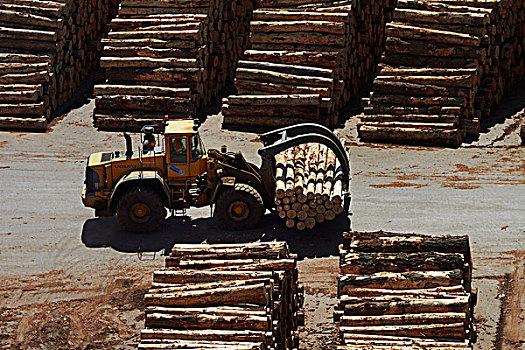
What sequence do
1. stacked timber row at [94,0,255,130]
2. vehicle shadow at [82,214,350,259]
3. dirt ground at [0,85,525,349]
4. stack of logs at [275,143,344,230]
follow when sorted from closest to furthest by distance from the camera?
dirt ground at [0,85,525,349]
stack of logs at [275,143,344,230]
vehicle shadow at [82,214,350,259]
stacked timber row at [94,0,255,130]

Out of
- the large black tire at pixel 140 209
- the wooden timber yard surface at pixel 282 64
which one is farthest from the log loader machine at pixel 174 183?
the wooden timber yard surface at pixel 282 64

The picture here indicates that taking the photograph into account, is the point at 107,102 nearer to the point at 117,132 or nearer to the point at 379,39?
the point at 117,132

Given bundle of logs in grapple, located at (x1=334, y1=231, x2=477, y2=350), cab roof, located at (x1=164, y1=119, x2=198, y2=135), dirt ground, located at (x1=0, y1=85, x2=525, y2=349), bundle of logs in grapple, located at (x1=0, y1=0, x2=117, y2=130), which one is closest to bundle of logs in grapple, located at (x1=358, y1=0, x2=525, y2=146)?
dirt ground, located at (x1=0, y1=85, x2=525, y2=349)

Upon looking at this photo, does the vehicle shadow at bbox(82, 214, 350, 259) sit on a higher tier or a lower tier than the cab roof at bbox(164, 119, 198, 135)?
lower

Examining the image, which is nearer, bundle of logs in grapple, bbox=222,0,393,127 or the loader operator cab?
the loader operator cab

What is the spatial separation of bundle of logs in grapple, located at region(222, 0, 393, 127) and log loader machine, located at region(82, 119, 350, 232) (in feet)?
24.3

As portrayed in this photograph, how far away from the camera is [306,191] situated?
19203 mm

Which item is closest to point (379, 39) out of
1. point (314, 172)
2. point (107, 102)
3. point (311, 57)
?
point (311, 57)

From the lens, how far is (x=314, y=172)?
64.3 ft

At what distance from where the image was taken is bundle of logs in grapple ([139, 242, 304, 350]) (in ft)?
44.2

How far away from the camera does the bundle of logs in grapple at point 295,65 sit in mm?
27406

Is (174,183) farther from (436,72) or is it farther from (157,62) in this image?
(436,72)

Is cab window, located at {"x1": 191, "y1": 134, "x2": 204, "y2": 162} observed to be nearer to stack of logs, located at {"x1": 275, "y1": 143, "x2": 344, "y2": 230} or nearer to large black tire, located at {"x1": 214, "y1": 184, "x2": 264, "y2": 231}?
large black tire, located at {"x1": 214, "y1": 184, "x2": 264, "y2": 231}

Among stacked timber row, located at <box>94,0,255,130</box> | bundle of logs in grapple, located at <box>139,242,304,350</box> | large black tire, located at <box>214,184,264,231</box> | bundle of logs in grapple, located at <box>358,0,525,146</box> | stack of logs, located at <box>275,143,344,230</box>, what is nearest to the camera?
bundle of logs in grapple, located at <box>139,242,304,350</box>
